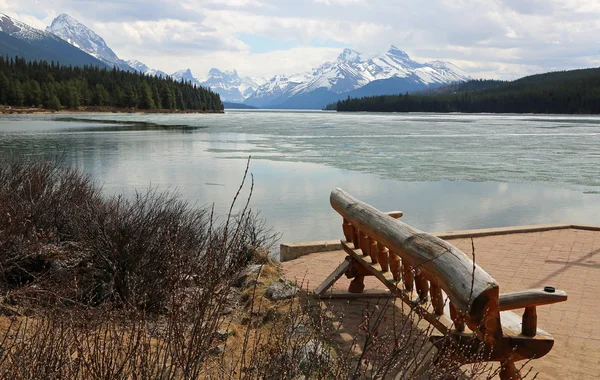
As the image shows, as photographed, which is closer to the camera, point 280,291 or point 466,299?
point 466,299

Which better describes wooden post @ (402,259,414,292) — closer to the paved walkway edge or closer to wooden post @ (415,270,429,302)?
wooden post @ (415,270,429,302)

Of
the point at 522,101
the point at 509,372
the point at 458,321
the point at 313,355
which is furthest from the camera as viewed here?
the point at 522,101

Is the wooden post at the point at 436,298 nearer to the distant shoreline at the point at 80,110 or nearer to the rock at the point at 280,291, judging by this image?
the rock at the point at 280,291

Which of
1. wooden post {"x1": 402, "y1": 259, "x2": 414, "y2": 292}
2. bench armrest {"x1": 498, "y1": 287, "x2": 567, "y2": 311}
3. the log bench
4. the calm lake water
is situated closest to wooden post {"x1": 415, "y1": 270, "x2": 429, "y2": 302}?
the log bench

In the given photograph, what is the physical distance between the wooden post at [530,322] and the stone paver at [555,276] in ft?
2.85

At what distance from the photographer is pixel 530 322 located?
12.3ft

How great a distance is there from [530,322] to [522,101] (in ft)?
479

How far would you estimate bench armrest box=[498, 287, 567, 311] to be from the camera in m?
3.56

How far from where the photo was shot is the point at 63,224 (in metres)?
8.20

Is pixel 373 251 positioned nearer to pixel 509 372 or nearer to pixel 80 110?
pixel 509 372

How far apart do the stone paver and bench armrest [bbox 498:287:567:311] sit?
110 centimetres

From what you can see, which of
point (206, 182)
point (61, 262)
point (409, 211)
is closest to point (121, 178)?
point (206, 182)

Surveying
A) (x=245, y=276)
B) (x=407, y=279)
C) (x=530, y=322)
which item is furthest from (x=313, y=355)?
(x=245, y=276)

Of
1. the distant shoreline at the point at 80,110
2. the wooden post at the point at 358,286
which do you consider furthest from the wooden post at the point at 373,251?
the distant shoreline at the point at 80,110
